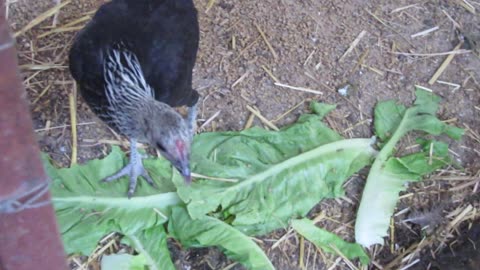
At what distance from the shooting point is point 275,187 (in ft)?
9.98

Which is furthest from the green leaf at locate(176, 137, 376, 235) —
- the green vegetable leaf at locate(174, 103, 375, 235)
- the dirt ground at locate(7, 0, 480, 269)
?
the dirt ground at locate(7, 0, 480, 269)

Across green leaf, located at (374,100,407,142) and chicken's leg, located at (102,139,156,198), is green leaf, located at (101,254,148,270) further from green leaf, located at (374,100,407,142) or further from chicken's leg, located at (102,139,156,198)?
green leaf, located at (374,100,407,142)

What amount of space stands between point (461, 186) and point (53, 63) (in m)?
2.05

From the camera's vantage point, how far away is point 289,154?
316 cm

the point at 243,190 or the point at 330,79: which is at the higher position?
the point at 330,79

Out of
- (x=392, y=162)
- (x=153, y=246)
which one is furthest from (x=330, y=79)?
(x=153, y=246)

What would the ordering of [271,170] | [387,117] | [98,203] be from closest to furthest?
1. [98,203]
2. [271,170]
3. [387,117]

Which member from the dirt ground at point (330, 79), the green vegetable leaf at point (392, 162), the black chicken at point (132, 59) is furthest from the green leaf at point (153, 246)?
the green vegetable leaf at point (392, 162)

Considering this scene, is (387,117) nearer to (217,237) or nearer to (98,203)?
(217,237)

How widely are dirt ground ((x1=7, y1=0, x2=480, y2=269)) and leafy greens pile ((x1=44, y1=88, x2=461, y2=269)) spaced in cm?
10

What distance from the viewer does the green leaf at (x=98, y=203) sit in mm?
2854

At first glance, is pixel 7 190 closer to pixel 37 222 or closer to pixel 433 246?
pixel 37 222

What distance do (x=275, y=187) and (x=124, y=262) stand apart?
2.37ft

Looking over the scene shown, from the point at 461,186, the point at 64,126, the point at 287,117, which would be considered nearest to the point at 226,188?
the point at 287,117
